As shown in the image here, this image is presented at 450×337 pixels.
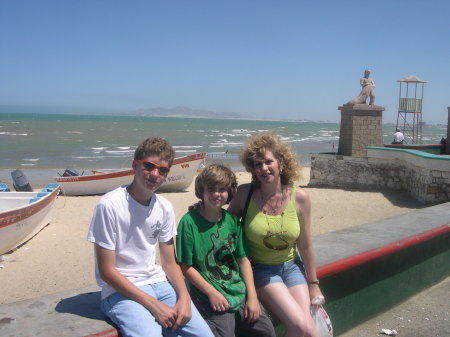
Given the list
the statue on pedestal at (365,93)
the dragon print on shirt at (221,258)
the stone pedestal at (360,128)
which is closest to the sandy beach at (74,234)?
the stone pedestal at (360,128)

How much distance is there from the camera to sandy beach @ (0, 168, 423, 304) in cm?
721

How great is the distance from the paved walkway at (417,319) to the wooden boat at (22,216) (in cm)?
680

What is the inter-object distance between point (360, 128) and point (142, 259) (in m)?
13.1

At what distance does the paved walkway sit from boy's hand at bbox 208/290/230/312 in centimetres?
131

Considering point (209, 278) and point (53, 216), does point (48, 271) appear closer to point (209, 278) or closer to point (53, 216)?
point (53, 216)

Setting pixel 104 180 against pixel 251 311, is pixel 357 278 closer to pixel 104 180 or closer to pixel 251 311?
pixel 251 311

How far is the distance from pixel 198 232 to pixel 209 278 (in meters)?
0.24

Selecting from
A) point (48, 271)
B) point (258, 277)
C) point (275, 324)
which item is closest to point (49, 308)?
point (258, 277)

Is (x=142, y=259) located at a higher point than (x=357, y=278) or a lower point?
higher

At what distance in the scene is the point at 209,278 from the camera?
2.37 meters

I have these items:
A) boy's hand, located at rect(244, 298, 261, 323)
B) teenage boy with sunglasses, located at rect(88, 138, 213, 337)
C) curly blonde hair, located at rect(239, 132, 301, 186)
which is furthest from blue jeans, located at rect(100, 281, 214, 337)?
curly blonde hair, located at rect(239, 132, 301, 186)

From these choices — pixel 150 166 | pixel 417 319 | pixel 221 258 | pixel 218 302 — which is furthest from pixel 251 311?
pixel 417 319

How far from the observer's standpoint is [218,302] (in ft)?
7.54

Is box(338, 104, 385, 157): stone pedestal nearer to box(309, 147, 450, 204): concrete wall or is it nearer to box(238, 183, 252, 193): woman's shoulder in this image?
box(309, 147, 450, 204): concrete wall
